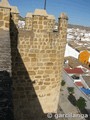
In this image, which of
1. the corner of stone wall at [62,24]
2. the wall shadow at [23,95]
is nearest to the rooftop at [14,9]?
the wall shadow at [23,95]

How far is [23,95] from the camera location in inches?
310

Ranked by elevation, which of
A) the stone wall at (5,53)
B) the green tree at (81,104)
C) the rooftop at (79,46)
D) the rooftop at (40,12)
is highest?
the rooftop at (40,12)

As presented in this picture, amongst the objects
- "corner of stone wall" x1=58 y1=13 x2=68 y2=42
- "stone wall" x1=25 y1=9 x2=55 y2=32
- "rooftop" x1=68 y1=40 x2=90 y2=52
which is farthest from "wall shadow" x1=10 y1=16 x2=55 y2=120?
"rooftop" x1=68 y1=40 x2=90 y2=52

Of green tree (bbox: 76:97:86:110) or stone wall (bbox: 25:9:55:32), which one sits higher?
stone wall (bbox: 25:9:55:32)

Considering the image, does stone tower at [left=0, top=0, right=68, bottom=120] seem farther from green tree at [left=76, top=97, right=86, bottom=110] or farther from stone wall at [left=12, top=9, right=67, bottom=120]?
green tree at [left=76, top=97, right=86, bottom=110]

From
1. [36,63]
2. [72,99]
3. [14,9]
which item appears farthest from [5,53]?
[72,99]

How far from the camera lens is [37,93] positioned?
7.97 m

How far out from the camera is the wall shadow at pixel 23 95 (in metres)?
7.54

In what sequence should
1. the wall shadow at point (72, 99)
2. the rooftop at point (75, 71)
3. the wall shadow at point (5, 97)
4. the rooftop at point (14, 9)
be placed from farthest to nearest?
1. the rooftop at point (75, 71)
2. the wall shadow at point (72, 99)
3. the rooftop at point (14, 9)
4. the wall shadow at point (5, 97)

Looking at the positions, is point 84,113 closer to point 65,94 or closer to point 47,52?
point 65,94

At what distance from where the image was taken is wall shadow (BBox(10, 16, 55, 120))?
7539mm

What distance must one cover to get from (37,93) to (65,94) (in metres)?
24.0

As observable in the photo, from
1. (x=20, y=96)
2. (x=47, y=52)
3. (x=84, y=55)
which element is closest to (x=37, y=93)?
(x=20, y=96)

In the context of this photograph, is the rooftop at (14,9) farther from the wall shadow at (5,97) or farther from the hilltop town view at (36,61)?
the wall shadow at (5,97)
